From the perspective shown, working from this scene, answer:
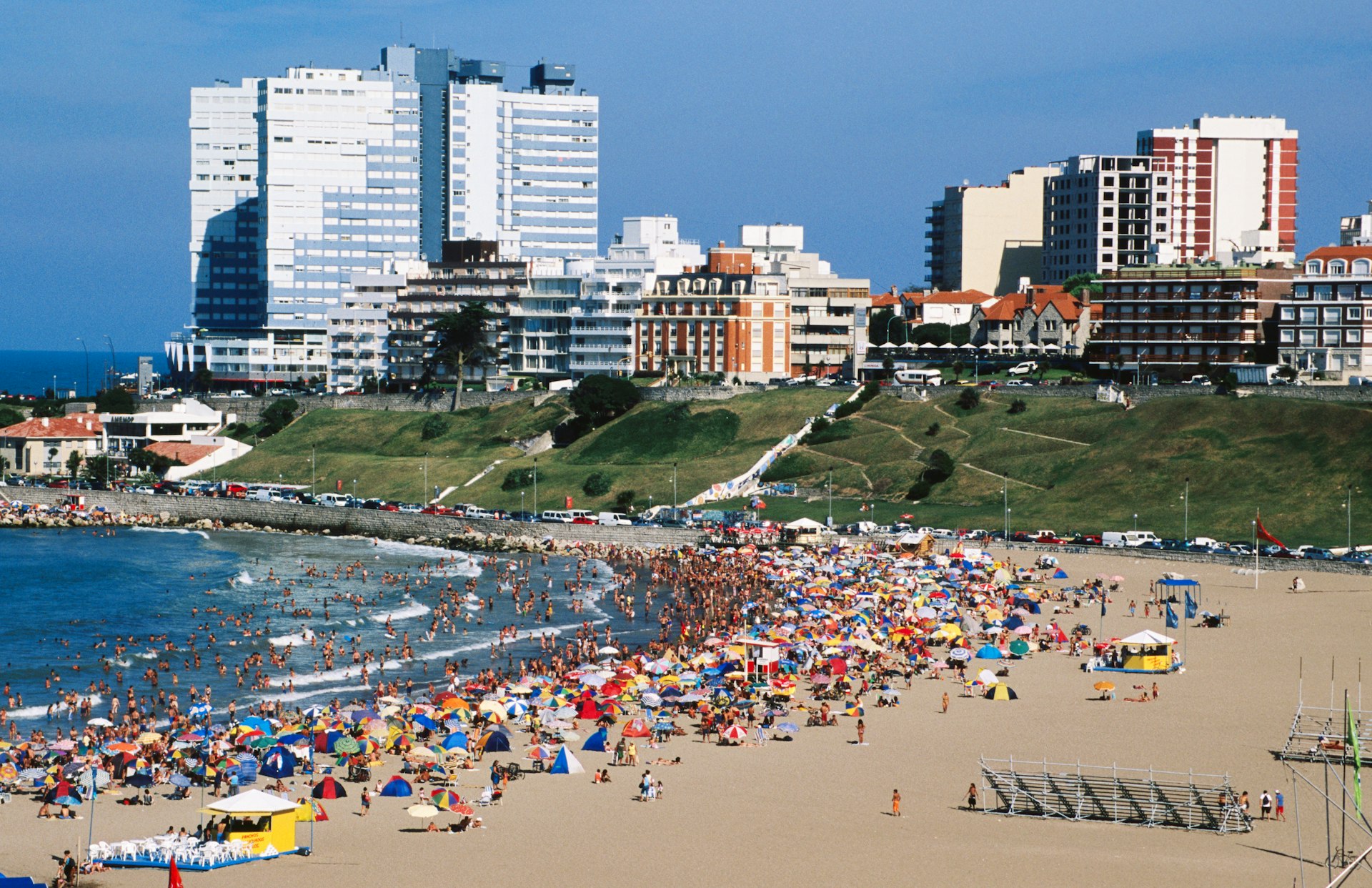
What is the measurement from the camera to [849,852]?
3850 cm

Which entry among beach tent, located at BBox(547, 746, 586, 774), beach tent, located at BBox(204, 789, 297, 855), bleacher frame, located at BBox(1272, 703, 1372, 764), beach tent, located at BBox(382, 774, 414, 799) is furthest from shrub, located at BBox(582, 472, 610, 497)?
beach tent, located at BBox(204, 789, 297, 855)

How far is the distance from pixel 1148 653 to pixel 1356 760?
22.2 m

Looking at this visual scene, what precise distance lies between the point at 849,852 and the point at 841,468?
7174 centimetres

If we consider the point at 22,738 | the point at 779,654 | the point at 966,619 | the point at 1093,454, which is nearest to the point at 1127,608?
the point at 966,619

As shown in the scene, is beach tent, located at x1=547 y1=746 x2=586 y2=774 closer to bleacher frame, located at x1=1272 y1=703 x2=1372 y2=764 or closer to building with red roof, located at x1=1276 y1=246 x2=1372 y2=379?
bleacher frame, located at x1=1272 y1=703 x2=1372 y2=764

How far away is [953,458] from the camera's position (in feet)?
352

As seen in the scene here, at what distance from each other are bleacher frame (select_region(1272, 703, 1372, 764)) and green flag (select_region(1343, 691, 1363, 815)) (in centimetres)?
35

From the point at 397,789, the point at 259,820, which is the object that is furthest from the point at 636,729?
the point at 259,820

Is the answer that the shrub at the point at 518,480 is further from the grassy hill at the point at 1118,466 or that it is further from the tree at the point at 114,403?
the tree at the point at 114,403

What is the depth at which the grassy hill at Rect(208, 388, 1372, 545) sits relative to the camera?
91875 millimetres

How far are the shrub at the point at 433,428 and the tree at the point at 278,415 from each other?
15881mm

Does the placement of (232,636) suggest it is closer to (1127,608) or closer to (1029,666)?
(1029,666)

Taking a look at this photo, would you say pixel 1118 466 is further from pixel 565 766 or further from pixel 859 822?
pixel 859 822

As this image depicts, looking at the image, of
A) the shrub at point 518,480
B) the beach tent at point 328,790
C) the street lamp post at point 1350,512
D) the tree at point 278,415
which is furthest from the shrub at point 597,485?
the beach tent at point 328,790
